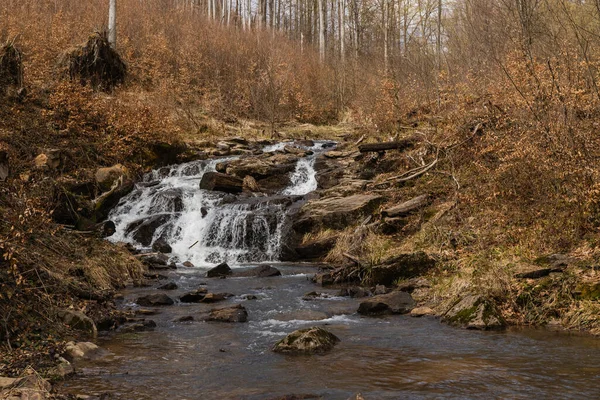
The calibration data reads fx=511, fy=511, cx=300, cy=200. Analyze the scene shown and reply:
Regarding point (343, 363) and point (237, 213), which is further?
point (237, 213)

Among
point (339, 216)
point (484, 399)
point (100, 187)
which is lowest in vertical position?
point (484, 399)

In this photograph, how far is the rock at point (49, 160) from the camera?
1420 centimetres

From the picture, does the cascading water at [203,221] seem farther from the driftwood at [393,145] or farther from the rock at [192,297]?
the rock at [192,297]

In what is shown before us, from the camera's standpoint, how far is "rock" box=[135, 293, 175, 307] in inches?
392

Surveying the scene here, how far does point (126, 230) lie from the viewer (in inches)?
641

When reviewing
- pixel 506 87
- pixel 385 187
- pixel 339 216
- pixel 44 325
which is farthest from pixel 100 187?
pixel 506 87

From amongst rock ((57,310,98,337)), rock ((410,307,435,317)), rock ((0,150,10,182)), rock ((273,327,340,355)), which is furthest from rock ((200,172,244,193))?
rock ((273,327,340,355))

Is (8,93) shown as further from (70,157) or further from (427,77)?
(427,77)

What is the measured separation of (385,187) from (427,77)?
18.9 ft

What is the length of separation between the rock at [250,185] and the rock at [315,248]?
4.24 m

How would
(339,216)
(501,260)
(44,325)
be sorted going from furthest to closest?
(339,216) → (501,260) → (44,325)

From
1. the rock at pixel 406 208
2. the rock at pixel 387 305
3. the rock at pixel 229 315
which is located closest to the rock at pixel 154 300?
the rock at pixel 229 315

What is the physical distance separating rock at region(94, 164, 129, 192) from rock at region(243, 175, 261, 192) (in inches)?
168

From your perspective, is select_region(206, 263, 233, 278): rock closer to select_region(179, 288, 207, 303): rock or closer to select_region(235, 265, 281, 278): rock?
select_region(235, 265, 281, 278): rock
